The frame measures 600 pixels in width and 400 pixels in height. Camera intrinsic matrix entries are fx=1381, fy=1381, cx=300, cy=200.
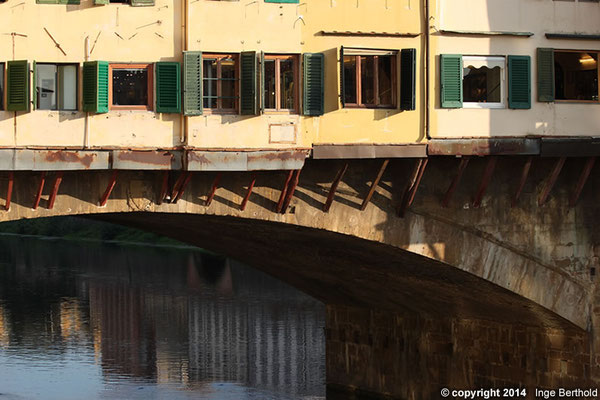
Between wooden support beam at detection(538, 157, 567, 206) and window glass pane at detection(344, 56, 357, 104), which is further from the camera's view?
wooden support beam at detection(538, 157, 567, 206)

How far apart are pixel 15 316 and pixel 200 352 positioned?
9054 mm

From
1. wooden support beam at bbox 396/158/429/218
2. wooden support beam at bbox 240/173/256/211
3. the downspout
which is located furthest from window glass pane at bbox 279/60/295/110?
wooden support beam at bbox 396/158/429/218

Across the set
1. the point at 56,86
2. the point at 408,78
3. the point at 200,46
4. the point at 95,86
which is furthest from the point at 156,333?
the point at 95,86

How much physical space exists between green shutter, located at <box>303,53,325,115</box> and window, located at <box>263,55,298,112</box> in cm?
19

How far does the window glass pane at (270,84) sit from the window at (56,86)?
3309 millimetres

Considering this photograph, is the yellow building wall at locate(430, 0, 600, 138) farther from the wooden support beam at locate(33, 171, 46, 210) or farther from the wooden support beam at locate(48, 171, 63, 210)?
the wooden support beam at locate(33, 171, 46, 210)

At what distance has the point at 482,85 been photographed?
26047 millimetres

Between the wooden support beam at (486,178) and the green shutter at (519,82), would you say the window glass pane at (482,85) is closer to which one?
the green shutter at (519,82)

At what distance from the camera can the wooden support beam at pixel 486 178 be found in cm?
2597

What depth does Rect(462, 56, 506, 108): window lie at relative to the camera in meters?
25.8

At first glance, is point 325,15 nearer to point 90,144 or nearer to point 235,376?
point 90,144

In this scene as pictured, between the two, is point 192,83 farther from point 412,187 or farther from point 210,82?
point 412,187

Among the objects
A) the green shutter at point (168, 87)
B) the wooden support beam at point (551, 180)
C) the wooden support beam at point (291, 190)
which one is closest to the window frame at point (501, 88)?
the wooden support beam at point (551, 180)

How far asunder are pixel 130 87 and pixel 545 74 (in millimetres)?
8103
